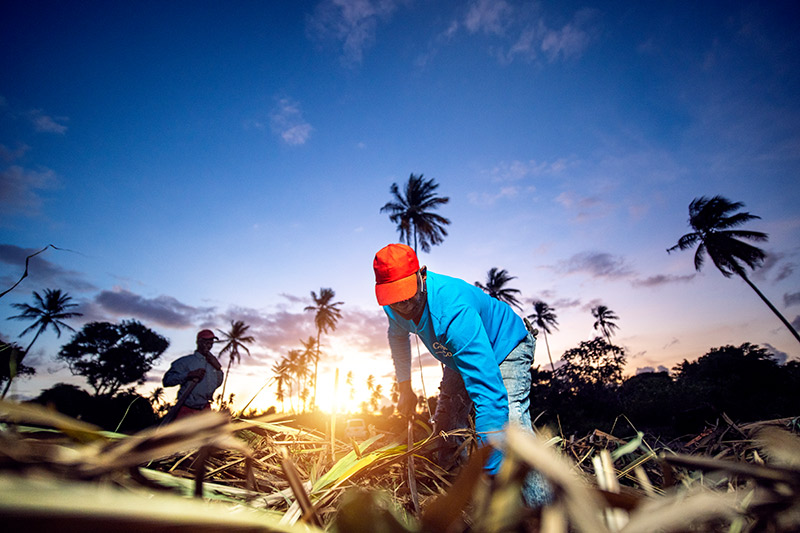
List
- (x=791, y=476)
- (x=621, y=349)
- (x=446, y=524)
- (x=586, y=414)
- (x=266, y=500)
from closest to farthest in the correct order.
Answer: (x=791, y=476) → (x=446, y=524) → (x=266, y=500) → (x=586, y=414) → (x=621, y=349)

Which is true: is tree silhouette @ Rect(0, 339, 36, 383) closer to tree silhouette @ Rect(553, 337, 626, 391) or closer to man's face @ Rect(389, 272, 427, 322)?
man's face @ Rect(389, 272, 427, 322)

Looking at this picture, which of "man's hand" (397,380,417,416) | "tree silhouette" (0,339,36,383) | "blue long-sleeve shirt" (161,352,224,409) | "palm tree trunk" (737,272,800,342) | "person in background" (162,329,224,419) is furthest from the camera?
"palm tree trunk" (737,272,800,342)

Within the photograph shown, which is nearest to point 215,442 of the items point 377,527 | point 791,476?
point 377,527

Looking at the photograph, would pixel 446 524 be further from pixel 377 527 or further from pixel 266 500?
pixel 266 500

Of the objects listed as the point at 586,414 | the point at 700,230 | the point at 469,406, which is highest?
the point at 700,230

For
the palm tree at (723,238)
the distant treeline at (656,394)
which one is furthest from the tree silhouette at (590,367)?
the palm tree at (723,238)

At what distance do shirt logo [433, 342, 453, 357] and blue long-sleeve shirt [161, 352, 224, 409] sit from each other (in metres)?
4.01

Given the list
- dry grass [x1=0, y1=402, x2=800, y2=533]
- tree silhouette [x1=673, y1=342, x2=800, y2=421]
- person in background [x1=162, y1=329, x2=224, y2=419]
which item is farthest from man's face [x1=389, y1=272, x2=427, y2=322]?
tree silhouette [x1=673, y1=342, x2=800, y2=421]

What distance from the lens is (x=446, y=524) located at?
1.87ft

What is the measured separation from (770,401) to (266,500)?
87.6ft

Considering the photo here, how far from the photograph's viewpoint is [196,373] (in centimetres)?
490

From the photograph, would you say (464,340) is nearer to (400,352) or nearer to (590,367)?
(400,352)

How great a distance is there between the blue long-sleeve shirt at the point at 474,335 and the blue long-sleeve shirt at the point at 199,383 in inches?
151

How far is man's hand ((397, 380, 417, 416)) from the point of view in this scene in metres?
3.09
